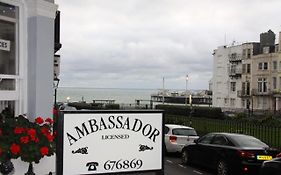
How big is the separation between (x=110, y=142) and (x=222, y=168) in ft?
28.2

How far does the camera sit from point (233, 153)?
11.2m

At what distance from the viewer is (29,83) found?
5.23 m

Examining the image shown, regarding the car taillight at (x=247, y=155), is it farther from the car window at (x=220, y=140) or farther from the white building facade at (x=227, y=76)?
the white building facade at (x=227, y=76)

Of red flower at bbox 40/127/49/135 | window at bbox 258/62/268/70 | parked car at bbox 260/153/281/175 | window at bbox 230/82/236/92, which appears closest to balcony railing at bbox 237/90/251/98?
window at bbox 230/82/236/92

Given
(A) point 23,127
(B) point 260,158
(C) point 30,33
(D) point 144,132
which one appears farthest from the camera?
(B) point 260,158

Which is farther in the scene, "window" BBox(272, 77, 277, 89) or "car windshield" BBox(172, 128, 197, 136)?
"window" BBox(272, 77, 277, 89)

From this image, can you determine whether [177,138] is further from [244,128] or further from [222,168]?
[244,128]

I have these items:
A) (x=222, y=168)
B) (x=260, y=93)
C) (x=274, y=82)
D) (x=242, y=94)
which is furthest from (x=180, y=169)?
A: (x=242, y=94)

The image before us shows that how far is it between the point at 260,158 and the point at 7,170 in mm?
8254

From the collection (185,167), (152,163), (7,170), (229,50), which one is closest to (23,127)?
(7,170)

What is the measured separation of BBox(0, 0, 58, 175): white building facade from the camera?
5141mm

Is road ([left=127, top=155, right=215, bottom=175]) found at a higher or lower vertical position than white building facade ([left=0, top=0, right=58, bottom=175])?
lower

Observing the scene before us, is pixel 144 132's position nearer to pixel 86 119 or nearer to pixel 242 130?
pixel 86 119

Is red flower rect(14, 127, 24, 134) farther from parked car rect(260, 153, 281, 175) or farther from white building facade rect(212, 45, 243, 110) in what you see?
white building facade rect(212, 45, 243, 110)
